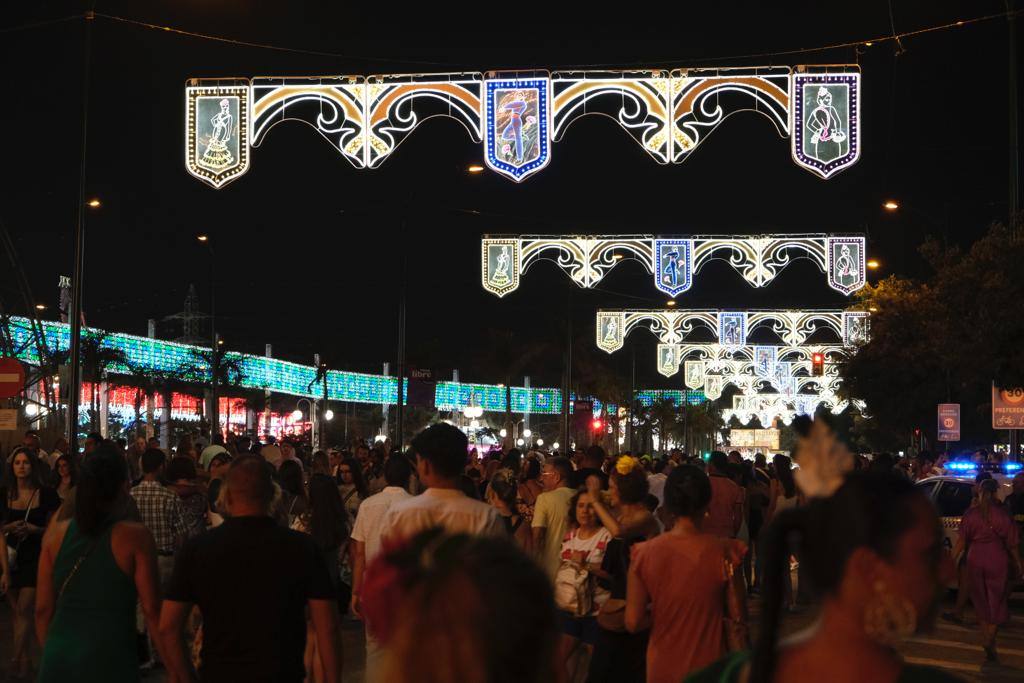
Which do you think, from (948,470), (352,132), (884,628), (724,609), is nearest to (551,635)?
(884,628)

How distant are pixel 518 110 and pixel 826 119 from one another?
426 centimetres

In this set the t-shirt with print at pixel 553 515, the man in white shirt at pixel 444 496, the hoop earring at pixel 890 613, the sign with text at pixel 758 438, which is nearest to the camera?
the hoop earring at pixel 890 613

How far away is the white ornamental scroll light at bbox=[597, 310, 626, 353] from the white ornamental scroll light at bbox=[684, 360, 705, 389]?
61.0 feet

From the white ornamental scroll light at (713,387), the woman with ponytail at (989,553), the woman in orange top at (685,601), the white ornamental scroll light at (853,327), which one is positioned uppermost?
the white ornamental scroll light at (853,327)

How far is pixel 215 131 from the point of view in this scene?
2033 centimetres

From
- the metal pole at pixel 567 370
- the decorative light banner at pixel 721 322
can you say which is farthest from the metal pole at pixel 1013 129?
the decorative light banner at pixel 721 322

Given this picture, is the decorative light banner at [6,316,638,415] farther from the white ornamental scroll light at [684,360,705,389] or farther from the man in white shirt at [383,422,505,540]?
the man in white shirt at [383,422,505,540]

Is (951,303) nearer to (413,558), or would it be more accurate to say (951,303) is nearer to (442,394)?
(413,558)

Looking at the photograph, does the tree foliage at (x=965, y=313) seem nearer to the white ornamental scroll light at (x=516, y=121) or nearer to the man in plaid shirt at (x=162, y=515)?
the white ornamental scroll light at (x=516, y=121)

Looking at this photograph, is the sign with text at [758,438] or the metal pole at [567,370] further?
the sign with text at [758,438]

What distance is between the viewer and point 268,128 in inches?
808

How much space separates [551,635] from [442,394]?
295 feet

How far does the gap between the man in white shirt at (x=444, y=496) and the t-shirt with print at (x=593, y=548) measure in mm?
1922

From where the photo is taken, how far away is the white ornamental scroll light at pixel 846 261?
31.0 m
